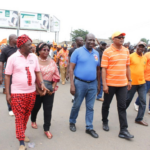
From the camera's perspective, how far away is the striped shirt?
3.42 m

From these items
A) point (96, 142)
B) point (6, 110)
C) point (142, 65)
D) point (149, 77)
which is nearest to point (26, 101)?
point (96, 142)

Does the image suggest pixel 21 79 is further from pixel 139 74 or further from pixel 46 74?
pixel 139 74

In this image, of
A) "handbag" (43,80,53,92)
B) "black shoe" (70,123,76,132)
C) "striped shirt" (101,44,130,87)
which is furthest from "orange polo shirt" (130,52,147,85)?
"handbag" (43,80,53,92)

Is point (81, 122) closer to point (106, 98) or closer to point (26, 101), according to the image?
point (106, 98)

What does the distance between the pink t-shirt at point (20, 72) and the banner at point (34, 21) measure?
80.7ft

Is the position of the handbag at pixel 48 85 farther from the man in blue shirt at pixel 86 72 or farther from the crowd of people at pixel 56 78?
the man in blue shirt at pixel 86 72

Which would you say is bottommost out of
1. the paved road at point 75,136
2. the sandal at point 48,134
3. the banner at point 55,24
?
the paved road at point 75,136

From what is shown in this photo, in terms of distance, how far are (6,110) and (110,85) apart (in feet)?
10.00

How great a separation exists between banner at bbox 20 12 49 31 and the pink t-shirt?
24583 mm

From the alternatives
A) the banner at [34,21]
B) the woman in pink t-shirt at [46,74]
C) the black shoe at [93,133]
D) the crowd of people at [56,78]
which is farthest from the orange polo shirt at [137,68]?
the banner at [34,21]

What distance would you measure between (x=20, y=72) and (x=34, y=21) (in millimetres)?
24965

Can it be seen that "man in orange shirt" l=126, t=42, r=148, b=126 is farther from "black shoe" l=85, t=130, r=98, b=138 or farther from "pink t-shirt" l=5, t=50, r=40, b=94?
"pink t-shirt" l=5, t=50, r=40, b=94

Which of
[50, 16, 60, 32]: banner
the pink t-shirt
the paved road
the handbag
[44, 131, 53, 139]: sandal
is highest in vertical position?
[50, 16, 60, 32]: banner

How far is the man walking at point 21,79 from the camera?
282cm
